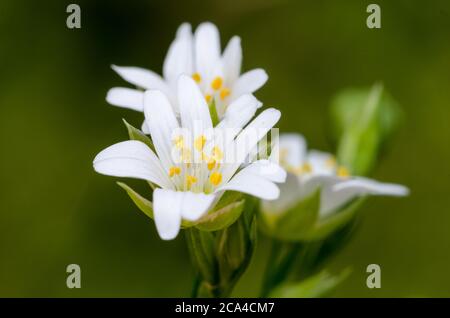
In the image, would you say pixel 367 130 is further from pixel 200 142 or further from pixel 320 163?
pixel 200 142

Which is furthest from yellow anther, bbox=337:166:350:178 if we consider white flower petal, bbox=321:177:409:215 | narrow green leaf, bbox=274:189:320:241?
narrow green leaf, bbox=274:189:320:241

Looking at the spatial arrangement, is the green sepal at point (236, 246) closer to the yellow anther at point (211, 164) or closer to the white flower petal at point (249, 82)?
the yellow anther at point (211, 164)

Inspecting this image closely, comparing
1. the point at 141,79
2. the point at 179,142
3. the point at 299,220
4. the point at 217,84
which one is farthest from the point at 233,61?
the point at 299,220

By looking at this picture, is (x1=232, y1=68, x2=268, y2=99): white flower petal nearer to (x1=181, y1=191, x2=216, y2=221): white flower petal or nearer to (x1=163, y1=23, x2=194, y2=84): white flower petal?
(x1=163, y1=23, x2=194, y2=84): white flower petal

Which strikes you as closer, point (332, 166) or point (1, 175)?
point (332, 166)

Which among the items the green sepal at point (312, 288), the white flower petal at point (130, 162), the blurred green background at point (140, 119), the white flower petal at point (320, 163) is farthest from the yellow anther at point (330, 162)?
the white flower petal at point (130, 162)

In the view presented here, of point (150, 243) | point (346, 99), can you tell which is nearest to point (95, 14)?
point (150, 243)
